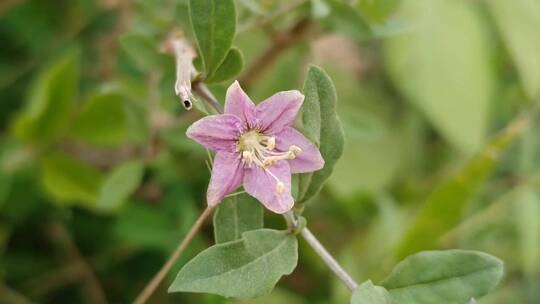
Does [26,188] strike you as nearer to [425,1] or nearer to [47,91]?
[47,91]

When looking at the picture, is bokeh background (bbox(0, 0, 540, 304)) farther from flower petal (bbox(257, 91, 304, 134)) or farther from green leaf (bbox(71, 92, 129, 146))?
flower petal (bbox(257, 91, 304, 134))

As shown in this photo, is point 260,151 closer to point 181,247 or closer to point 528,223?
point 181,247

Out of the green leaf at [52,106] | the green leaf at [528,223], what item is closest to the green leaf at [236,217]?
the green leaf at [52,106]

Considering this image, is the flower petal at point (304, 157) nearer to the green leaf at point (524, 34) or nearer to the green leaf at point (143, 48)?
the green leaf at point (143, 48)

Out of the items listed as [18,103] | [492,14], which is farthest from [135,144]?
[492,14]

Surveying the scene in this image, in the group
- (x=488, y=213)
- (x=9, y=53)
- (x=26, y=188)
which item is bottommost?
(x=488, y=213)

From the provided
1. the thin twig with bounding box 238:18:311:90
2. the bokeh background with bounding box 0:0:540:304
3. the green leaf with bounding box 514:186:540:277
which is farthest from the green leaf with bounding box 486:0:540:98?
the thin twig with bounding box 238:18:311:90
